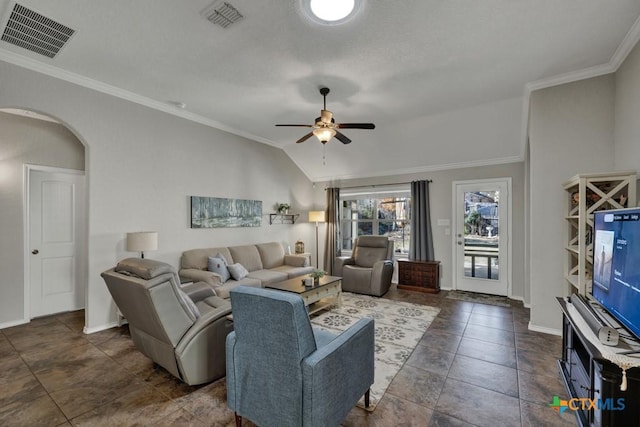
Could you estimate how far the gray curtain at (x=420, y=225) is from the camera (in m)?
5.53

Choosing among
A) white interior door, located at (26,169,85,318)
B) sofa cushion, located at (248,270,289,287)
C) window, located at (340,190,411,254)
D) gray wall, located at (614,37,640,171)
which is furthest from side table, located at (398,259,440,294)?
white interior door, located at (26,169,85,318)

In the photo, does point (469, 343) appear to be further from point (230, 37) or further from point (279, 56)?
point (230, 37)

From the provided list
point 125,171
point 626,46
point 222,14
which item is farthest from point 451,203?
point 125,171

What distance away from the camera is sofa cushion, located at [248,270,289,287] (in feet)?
14.2

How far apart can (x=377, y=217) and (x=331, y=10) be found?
15.4 ft

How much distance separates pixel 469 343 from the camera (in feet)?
10.1

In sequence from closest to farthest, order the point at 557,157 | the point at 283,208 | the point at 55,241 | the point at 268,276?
1. the point at 557,157
2. the point at 55,241
3. the point at 268,276
4. the point at 283,208

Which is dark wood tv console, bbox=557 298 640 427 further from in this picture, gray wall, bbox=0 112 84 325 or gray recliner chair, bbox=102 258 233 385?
gray wall, bbox=0 112 84 325

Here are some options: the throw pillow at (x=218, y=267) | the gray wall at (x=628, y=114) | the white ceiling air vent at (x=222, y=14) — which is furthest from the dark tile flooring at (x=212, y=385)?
the white ceiling air vent at (x=222, y=14)

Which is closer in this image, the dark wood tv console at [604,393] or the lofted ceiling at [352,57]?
the dark wood tv console at [604,393]

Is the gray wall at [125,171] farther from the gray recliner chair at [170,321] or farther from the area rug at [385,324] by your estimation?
the area rug at [385,324]

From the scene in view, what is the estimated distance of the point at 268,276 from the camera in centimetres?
450

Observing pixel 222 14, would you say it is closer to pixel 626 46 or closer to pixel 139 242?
pixel 139 242

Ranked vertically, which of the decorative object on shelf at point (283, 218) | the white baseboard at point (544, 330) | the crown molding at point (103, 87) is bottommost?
the white baseboard at point (544, 330)
